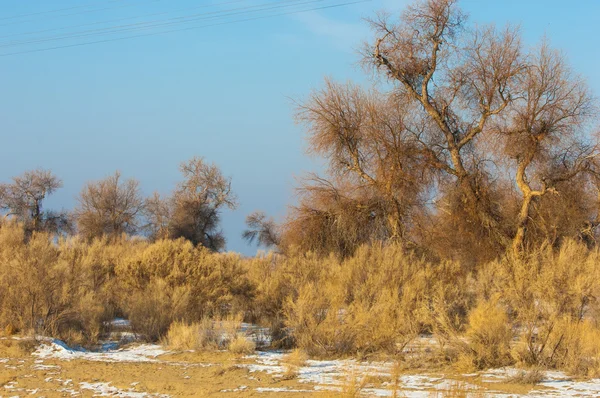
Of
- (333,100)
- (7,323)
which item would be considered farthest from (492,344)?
(333,100)

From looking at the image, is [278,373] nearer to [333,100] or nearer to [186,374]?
[186,374]

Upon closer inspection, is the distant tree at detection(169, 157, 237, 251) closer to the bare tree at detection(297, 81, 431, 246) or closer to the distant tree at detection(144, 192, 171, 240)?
the distant tree at detection(144, 192, 171, 240)

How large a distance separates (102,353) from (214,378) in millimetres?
3229

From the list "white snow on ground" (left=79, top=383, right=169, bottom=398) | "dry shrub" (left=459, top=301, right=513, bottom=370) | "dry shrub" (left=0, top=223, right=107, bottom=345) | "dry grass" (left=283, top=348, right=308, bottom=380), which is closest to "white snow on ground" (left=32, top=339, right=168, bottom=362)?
"dry shrub" (left=0, top=223, right=107, bottom=345)

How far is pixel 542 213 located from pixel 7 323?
1586 cm

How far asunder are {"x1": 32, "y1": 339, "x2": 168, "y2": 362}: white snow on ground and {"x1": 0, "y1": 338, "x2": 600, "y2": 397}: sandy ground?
0.02 m

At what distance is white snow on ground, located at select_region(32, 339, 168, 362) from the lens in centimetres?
1197

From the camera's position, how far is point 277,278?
16.1 metres

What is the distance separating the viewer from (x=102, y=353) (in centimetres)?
1262

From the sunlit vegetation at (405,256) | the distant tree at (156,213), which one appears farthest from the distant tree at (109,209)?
the sunlit vegetation at (405,256)

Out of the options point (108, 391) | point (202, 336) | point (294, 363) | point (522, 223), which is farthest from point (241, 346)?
point (522, 223)

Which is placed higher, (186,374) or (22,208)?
(22,208)

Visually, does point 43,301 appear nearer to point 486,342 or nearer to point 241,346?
point 241,346

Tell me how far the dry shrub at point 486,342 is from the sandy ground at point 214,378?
335 mm
